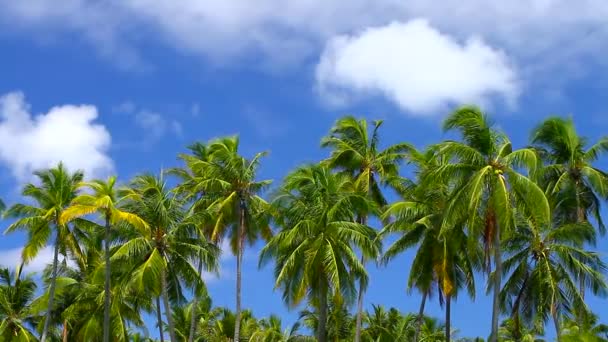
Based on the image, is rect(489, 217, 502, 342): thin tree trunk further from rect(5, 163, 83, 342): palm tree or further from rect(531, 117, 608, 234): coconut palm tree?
rect(5, 163, 83, 342): palm tree

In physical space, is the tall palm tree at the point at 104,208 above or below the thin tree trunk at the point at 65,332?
above

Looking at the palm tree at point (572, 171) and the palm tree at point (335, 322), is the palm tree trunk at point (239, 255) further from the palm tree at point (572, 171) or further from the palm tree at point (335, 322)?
the palm tree at point (572, 171)

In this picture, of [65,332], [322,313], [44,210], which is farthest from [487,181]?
[65,332]

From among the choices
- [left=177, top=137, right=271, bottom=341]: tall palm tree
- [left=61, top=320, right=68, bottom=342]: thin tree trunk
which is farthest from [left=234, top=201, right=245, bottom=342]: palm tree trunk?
[left=61, top=320, right=68, bottom=342]: thin tree trunk

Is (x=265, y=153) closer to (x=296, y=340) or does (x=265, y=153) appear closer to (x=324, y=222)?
(x=324, y=222)

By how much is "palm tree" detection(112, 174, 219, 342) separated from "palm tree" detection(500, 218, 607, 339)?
48.5ft

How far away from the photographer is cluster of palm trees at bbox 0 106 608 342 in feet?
111

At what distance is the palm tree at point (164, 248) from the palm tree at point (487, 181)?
13421 mm

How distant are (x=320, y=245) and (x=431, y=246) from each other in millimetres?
5790

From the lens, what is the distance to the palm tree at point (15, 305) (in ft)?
170

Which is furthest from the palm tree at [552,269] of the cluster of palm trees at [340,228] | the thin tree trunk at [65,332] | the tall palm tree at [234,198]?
the thin tree trunk at [65,332]

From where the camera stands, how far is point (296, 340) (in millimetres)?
53094

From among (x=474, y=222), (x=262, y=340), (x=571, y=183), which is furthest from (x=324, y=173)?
(x=262, y=340)

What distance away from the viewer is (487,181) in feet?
108
